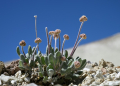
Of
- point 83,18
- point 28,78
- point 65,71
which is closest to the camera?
point 65,71

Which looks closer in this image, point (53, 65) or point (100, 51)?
point (53, 65)

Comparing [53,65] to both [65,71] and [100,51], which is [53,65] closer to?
[65,71]

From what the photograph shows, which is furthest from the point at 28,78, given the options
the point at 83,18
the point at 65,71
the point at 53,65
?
the point at 83,18

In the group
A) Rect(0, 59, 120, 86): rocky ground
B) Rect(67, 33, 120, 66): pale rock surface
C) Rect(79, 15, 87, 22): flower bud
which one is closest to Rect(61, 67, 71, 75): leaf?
Rect(0, 59, 120, 86): rocky ground

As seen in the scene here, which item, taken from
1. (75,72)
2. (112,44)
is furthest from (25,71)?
(112,44)

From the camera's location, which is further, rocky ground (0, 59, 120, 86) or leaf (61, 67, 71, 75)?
leaf (61, 67, 71, 75)

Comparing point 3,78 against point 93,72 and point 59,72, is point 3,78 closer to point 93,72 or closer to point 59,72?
point 59,72

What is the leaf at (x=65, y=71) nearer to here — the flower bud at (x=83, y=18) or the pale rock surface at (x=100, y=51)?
the flower bud at (x=83, y=18)

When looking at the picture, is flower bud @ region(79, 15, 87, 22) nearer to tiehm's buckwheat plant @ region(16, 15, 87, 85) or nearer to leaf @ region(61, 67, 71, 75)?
tiehm's buckwheat plant @ region(16, 15, 87, 85)

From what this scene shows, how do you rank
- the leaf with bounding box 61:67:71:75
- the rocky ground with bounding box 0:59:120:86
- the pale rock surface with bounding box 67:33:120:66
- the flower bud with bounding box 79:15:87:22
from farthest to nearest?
the pale rock surface with bounding box 67:33:120:66
the flower bud with bounding box 79:15:87:22
the leaf with bounding box 61:67:71:75
the rocky ground with bounding box 0:59:120:86

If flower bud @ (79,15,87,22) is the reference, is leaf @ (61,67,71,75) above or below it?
below

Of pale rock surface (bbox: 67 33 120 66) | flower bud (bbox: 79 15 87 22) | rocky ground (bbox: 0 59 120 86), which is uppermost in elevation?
pale rock surface (bbox: 67 33 120 66)
